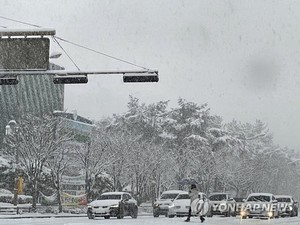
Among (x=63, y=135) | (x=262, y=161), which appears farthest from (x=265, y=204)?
(x=262, y=161)

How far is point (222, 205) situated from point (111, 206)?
33.5 ft

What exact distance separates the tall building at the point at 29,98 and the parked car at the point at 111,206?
108 feet

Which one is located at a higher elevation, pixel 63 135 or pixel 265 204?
pixel 63 135

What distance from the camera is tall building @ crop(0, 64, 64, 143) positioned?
210ft

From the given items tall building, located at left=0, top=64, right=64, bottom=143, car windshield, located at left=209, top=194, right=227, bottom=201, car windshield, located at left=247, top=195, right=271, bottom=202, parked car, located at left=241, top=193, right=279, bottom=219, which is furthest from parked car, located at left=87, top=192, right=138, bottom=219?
tall building, located at left=0, top=64, right=64, bottom=143

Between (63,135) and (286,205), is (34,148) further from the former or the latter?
(286,205)

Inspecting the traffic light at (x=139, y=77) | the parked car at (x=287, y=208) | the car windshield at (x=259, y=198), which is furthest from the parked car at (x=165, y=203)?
the traffic light at (x=139, y=77)

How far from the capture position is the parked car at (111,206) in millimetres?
27538

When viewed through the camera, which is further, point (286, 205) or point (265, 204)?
point (286, 205)

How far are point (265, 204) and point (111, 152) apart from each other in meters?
31.1

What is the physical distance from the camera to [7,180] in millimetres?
51469

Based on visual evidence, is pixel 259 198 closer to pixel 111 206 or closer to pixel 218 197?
pixel 218 197

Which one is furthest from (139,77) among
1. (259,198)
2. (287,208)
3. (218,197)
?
(287,208)

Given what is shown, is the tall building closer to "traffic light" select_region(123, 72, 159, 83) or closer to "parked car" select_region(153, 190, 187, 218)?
"parked car" select_region(153, 190, 187, 218)
